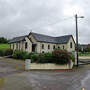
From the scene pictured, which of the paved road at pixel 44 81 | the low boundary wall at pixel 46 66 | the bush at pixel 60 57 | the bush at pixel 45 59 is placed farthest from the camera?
the bush at pixel 45 59

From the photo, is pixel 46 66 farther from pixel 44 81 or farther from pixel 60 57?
pixel 44 81

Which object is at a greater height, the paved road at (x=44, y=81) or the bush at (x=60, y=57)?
the bush at (x=60, y=57)

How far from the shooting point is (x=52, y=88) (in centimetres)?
647

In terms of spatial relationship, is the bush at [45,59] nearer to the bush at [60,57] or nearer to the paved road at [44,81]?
the bush at [60,57]

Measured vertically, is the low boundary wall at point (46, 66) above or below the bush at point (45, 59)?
below

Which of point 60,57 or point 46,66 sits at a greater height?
point 60,57

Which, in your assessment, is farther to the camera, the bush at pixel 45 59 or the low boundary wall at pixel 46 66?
the bush at pixel 45 59

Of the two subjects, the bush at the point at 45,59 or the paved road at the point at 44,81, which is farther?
the bush at the point at 45,59

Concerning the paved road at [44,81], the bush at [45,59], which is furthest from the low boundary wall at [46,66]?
the paved road at [44,81]

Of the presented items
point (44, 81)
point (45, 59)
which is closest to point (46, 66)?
point (45, 59)

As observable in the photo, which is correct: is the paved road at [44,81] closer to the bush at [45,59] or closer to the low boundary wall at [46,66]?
the low boundary wall at [46,66]

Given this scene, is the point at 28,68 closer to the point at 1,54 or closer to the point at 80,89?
the point at 80,89

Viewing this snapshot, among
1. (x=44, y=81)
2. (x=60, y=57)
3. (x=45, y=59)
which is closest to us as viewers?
(x=44, y=81)

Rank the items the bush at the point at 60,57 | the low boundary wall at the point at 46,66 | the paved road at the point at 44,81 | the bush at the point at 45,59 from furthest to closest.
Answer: the bush at the point at 45,59
the bush at the point at 60,57
the low boundary wall at the point at 46,66
the paved road at the point at 44,81
